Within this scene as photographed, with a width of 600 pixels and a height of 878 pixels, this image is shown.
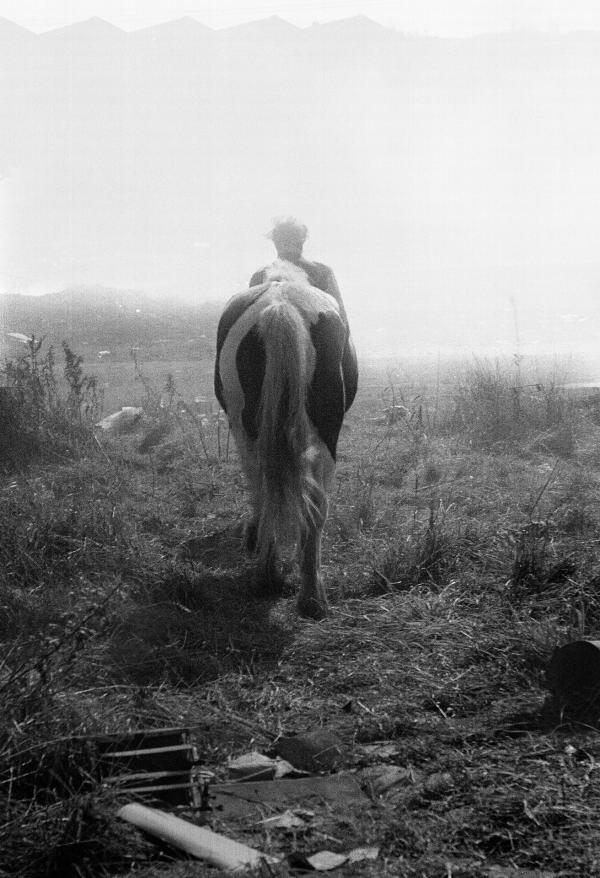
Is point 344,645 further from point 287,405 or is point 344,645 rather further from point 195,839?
point 195,839

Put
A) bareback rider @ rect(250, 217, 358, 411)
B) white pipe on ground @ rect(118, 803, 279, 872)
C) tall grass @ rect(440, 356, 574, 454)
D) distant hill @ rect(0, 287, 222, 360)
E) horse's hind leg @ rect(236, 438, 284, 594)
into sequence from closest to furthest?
white pipe on ground @ rect(118, 803, 279, 872) < horse's hind leg @ rect(236, 438, 284, 594) < bareback rider @ rect(250, 217, 358, 411) < tall grass @ rect(440, 356, 574, 454) < distant hill @ rect(0, 287, 222, 360)

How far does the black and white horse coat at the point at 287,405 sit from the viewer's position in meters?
4.79

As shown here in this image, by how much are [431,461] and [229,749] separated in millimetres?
4246

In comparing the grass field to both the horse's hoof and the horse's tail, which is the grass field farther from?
the horse's tail

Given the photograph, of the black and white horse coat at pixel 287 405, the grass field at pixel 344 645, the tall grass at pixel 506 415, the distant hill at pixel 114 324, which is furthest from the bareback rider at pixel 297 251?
the distant hill at pixel 114 324

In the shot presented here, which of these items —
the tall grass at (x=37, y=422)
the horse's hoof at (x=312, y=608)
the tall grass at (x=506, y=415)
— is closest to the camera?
the horse's hoof at (x=312, y=608)

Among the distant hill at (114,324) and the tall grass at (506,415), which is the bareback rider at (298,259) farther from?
the distant hill at (114,324)

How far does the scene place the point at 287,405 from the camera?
4812 millimetres

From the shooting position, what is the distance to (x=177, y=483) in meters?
7.03

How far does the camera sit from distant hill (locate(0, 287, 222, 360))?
47.8 feet

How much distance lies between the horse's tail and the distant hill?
9111 mm

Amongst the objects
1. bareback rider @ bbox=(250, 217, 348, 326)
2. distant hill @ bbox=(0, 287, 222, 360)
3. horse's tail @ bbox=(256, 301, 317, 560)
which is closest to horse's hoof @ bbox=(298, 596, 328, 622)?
horse's tail @ bbox=(256, 301, 317, 560)

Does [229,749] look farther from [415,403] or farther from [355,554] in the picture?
[415,403]

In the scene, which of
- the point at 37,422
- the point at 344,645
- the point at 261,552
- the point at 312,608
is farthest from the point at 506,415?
the point at 344,645
